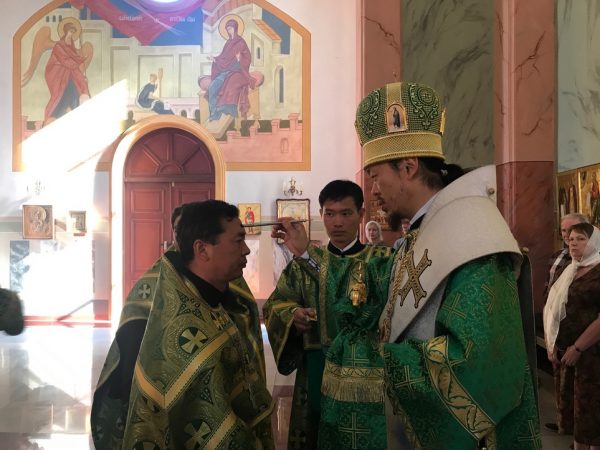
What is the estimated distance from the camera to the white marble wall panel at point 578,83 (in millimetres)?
6656

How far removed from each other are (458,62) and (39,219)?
834 cm

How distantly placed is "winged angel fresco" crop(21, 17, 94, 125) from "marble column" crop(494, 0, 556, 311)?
27.2 ft

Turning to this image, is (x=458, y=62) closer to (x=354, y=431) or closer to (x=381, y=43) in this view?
(x=381, y=43)

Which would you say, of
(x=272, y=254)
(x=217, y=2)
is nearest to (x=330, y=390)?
(x=272, y=254)

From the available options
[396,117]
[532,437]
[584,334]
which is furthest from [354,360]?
[584,334]

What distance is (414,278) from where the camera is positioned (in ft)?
5.75

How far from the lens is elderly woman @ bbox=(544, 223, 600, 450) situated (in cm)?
394

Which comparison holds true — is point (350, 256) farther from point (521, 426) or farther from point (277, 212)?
point (277, 212)

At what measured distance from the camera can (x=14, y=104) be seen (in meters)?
11.6

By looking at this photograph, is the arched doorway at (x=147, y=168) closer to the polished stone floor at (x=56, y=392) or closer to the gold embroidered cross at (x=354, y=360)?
the polished stone floor at (x=56, y=392)

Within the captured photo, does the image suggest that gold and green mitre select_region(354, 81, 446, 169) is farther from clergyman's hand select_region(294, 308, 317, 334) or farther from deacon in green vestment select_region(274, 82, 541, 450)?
clergyman's hand select_region(294, 308, 317, 334)

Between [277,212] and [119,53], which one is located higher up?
[119,53]

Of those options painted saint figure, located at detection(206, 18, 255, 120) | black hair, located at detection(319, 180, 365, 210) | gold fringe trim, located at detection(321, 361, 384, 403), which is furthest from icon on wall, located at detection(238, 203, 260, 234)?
gold fringe trim, located at detection(321, 361, 384, 403)

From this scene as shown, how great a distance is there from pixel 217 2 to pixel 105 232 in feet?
16.9
